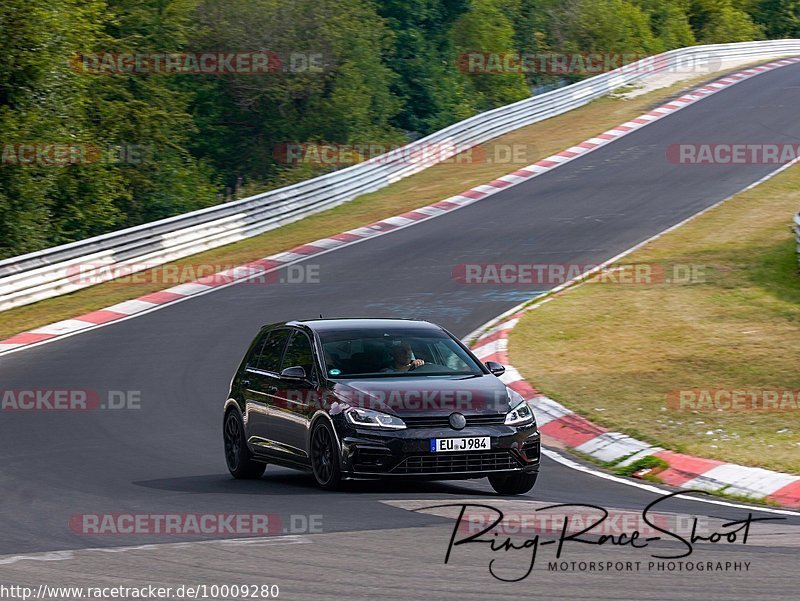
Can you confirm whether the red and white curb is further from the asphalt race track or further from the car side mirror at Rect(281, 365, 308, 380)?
the car side mirror at Rect(281, 365, 308, 380)

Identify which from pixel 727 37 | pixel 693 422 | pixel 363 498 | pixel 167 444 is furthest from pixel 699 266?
pixel 727 37

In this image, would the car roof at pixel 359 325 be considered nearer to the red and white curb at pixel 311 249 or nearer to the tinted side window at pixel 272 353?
the tinted side window at pixel 272 353

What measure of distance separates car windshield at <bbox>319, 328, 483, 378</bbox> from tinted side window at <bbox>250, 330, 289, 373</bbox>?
69 cm

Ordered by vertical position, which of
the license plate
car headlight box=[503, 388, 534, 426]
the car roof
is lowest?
the license plate

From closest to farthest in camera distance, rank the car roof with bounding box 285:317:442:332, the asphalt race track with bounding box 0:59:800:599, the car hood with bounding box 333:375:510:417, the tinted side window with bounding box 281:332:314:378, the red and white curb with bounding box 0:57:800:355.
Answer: the asphalt race track with bounding box 0:59:800:599 → the car hood with bounding box 333:375:510:417 → the tinted side window with bounding box 281:332:314:378 → the car roof with bounding box 285:317:442:332 → the red and white curb with bounding box 0:57:800:355

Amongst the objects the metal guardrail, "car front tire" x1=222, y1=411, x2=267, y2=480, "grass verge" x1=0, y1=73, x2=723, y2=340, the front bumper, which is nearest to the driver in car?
the front bumper

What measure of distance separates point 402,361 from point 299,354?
1.05m

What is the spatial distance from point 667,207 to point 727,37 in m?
43.1

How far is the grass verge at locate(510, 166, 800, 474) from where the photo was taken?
1385cm

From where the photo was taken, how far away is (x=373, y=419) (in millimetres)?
10742

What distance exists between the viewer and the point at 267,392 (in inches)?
485

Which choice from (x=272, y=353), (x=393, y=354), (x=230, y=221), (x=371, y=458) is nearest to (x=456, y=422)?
(x=371, y=458)

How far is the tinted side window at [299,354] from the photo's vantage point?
11.9 meters

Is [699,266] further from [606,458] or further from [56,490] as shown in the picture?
[56,490]
